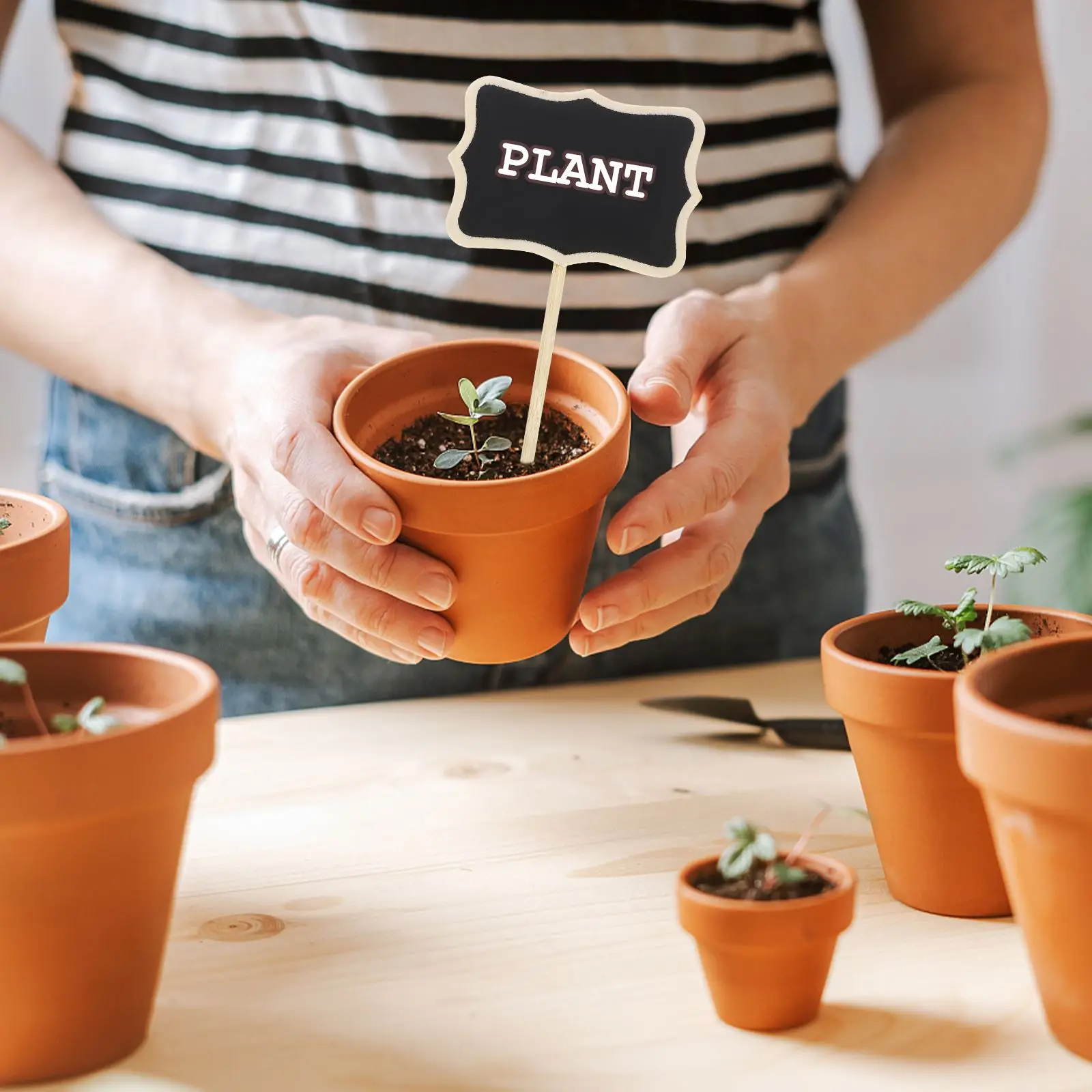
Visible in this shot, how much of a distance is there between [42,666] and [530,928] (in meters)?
0.34

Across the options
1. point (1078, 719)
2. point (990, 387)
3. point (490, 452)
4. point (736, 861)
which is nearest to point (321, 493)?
point (490, 452)

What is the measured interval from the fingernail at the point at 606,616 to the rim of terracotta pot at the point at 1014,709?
33 centimetres

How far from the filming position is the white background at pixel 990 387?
3125 millimetres

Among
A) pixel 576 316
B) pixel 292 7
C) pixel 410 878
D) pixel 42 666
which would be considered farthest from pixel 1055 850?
pixel 292 7

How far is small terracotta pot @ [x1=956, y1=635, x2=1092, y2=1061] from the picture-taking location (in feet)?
2.10

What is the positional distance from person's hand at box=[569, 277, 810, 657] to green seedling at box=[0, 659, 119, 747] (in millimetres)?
376

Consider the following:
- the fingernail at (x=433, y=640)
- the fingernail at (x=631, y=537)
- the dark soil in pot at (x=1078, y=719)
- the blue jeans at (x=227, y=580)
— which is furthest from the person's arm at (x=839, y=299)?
the dark soil in pot at (x=1078, y=719)

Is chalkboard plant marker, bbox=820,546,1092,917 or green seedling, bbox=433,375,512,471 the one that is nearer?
chalkboard plant marker, bbox=820,546,1092,917

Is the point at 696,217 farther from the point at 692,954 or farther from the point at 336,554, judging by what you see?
the point at 692,954

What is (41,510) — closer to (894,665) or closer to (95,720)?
(95,720)

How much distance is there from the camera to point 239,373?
110 cm

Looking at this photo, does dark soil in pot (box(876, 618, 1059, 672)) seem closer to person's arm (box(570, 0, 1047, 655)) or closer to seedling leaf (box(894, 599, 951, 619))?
seedling leaf (box(894, 599, 951, 619))

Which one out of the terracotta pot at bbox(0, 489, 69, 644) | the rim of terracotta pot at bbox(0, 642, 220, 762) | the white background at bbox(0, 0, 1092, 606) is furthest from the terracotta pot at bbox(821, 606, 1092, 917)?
the white background at bbox(0, 0, 1092, 606)

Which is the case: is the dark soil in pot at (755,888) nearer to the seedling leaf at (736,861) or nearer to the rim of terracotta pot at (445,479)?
the seedling leaf at (736,861)
